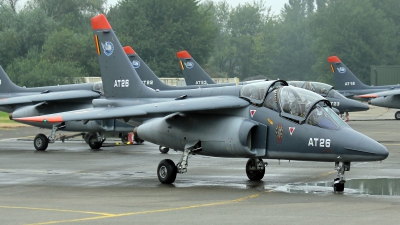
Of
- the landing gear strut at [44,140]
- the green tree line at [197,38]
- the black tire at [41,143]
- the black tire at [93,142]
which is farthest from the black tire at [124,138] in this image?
the green tree line at [197,38]

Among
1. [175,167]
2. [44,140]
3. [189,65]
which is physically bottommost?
[175,167]

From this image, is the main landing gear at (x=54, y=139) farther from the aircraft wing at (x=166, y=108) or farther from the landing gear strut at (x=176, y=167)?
the landing gear strut at (x=176, y=167)

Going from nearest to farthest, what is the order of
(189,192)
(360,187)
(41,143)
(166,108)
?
1. (189,192)
2. (360,187)
3. (166,108)
4. (41,143)

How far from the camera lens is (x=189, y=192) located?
13711 millimetres

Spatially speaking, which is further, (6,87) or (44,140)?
(6,87)

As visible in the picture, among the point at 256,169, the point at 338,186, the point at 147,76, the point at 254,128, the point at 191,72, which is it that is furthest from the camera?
the point at 191,72

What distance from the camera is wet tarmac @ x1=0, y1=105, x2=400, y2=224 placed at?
10584mm

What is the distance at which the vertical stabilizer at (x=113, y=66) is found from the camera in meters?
18.3

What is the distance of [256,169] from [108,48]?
5.49m

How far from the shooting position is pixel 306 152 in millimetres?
13664

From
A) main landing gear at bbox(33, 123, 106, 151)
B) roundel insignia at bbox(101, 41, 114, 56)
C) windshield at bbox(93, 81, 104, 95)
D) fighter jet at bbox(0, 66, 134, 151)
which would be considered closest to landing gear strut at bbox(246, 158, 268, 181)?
roundel insignia at bbox(101, 41, 114, 56)

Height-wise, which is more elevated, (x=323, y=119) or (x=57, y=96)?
(x=57, y=96)

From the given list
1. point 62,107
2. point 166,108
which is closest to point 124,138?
point 62,107

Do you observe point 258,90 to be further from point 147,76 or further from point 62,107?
point 147,76
